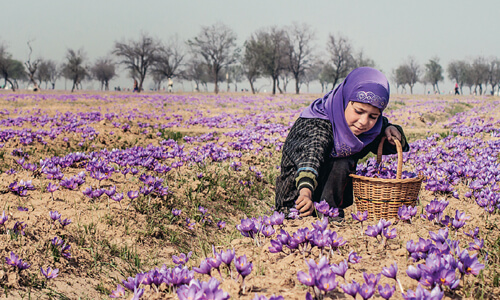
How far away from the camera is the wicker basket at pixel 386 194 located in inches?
124

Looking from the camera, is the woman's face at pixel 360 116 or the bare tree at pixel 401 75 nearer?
the woman's face at pixel 360 116

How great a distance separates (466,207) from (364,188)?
1.36 m

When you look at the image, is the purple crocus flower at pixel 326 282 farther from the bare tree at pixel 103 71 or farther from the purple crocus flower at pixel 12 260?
the bare tree at pixel 103 71

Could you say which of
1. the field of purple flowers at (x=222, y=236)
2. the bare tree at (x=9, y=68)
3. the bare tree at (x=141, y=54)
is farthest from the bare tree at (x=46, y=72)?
the field of purple flowers at (x=222, y=236)

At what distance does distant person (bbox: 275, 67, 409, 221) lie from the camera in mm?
3361

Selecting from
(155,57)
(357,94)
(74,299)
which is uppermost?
(155,57)

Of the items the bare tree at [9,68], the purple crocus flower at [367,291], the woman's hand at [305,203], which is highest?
the bare tree at [9,68]

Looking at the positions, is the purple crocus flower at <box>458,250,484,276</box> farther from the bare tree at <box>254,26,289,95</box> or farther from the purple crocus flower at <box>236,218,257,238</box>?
the bare tree at <box>254,26,289,95</box>

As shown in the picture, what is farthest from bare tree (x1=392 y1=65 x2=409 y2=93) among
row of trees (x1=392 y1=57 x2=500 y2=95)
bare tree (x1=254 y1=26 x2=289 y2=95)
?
bare tree (x1=254 y1=26 x2=289 y2=95)

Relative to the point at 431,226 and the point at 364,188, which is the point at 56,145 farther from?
the point at 431,226

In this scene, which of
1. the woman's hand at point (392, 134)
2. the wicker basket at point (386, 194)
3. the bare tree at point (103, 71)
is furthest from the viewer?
the bare tree at point (103, 71)

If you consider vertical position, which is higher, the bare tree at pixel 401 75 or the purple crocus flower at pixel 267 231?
the bare tree at pixel 401 75

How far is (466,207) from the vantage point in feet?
12.4

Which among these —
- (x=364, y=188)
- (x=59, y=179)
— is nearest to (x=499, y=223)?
(x=364, y=188)
